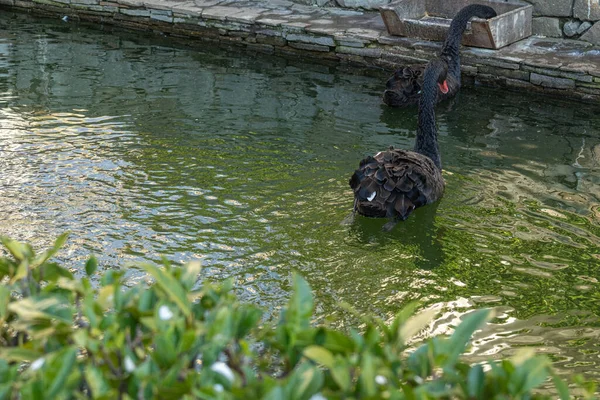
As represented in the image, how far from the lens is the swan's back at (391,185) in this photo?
4.92m

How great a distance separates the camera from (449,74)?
25.5 ft

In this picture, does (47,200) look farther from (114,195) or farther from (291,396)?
(291,396)

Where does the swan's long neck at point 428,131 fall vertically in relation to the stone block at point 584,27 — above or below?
below

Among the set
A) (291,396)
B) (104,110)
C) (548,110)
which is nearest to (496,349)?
(291,396)

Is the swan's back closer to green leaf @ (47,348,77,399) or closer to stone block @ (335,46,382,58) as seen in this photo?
green leaf @ (47,348,77,399)

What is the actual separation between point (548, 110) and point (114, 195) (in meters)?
4.27

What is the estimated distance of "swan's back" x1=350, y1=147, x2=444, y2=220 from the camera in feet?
16.1

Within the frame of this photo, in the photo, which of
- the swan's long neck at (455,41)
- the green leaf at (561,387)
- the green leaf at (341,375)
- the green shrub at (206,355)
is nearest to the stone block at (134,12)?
the swan's long neck at (455,41)

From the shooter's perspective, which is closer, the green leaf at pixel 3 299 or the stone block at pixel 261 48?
the green leaf at pixel 3 299

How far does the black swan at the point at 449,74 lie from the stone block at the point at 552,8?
640mm

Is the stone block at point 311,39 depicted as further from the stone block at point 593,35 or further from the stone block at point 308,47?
the stone block at point 593,35

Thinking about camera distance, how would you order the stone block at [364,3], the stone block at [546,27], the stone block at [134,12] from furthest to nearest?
the stone block at [134,12], the stone block at [364,3], the stone block at [546,27]

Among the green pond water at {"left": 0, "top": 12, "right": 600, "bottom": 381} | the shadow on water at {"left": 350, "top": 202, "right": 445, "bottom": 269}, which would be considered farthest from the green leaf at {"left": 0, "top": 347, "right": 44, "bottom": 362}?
the shadow on water at {"left": 350, "top": 202, "right": 445, "bottom": 269}

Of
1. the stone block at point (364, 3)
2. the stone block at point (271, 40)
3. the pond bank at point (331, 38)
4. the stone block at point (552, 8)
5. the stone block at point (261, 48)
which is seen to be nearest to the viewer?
the pond bank at point (331, 38)
